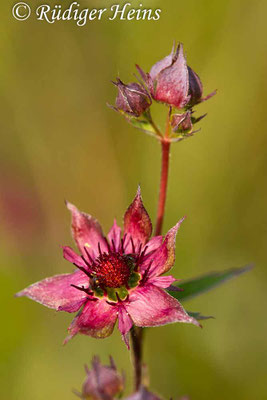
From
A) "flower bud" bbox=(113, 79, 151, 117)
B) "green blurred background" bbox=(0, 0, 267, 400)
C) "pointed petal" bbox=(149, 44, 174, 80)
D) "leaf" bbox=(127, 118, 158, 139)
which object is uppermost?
"pointed petal" bbox=(149, 44, 174, 80)

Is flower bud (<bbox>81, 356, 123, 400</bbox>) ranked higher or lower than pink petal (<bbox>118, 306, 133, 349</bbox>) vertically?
lower

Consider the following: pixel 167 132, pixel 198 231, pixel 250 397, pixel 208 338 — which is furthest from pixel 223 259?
pixel 167 132

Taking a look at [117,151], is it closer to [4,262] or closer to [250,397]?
[4,262]

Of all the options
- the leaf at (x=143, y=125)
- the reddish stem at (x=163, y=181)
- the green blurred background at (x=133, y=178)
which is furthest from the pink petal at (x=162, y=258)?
the green blurred background at (x=133, y=178)

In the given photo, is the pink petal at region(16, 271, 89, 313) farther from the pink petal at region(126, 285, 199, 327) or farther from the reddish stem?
the reddish stem

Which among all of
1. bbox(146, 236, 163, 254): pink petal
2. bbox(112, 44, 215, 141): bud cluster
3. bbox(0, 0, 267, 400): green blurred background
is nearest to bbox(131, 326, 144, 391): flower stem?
bbox(146, 236, 163, 254): pink petal

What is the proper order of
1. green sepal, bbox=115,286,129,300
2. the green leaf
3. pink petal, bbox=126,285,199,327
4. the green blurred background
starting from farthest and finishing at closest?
the green blurred background < the green leaf < green sepal, bbox=115,286,129,300 < pink petal, bbox=126,285,199,327

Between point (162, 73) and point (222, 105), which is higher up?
point (162, 73)
